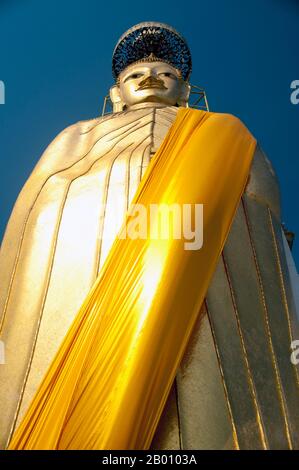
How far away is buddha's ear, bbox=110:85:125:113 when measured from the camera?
4.95 meters

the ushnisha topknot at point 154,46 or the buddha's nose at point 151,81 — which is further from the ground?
the ushnisha topknot at point 154,46

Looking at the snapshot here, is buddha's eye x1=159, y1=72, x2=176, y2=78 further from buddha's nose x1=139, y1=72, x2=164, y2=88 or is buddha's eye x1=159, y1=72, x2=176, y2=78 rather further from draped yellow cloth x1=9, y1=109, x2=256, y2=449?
draped yellow cloth x1=9, y1=109, x2=256, y2=449

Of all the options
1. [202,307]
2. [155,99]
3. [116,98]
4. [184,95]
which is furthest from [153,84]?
[202,307]

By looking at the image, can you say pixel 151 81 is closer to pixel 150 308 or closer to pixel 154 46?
pixel 154 46

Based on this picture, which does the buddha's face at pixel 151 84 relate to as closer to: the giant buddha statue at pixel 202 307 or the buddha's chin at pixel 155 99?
the buddha's chin at pixel 155 99

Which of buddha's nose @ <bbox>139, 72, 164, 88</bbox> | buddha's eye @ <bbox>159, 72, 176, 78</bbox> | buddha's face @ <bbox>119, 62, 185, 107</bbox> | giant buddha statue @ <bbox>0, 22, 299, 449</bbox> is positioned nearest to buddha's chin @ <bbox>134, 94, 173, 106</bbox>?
buddha's face @ <bbox>119, 62, 185, 107</bbox>

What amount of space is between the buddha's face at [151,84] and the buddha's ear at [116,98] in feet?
0.99

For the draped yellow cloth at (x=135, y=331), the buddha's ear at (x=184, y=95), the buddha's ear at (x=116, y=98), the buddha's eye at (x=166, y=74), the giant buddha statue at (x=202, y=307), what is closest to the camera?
the draped yellow cloth at (x=135, y=331)

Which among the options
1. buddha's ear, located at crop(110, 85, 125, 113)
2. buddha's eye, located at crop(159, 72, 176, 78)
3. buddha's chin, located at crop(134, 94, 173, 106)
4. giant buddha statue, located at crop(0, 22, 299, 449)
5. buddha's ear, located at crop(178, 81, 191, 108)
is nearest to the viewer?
giant buddha statue, located at crop(0, 22, 299, 449)

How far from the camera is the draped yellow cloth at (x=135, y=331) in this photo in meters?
1.60

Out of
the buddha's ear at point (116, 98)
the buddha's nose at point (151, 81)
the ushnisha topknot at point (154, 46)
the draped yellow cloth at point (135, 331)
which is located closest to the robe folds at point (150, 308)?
the draped yellow cloth at point (135, 331)

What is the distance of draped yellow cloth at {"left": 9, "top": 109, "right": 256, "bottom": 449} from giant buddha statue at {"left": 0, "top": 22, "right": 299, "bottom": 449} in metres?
0.10

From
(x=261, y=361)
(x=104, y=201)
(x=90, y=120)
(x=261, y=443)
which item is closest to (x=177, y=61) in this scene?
(x=90, y=120)
